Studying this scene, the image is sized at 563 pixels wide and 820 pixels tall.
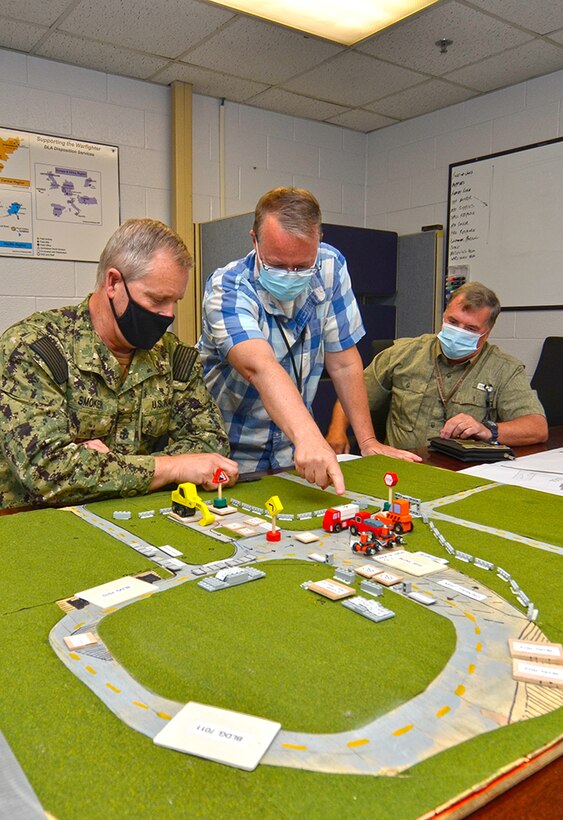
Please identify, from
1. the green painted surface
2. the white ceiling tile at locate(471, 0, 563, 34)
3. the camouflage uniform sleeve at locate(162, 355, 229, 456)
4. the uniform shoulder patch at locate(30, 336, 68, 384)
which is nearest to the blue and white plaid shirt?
the camouflage uniform sleeve at locate(162, 355, 229, 456)

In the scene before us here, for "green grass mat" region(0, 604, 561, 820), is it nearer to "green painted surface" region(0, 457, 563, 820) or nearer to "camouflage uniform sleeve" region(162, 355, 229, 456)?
"green painted surface" region(0, 457, 563, 820)

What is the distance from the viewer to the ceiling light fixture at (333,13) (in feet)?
8.85

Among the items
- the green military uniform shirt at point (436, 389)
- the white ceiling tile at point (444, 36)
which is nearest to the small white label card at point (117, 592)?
the green military uniform shirt at point (436, 389)

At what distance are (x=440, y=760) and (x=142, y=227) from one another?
1.23m

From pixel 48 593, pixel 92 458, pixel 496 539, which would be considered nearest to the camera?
pixel 48 593

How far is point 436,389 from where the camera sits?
237 centimetres

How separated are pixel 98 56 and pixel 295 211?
2.39 meters

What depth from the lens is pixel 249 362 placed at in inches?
60.7

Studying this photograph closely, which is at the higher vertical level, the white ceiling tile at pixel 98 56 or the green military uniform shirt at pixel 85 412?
the white ceiling tile at pixel 98 56

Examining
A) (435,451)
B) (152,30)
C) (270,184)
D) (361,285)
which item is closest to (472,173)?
(361,285)

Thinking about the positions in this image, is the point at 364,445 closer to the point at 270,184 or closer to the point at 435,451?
the point at 435,451

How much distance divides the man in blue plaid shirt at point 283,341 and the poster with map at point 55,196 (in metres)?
1.94

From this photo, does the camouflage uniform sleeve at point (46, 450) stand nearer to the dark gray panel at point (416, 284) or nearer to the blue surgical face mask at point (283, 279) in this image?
the blue surgical face mask at point (283, 279)

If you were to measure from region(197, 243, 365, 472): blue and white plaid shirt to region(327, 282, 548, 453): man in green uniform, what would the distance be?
35cm
